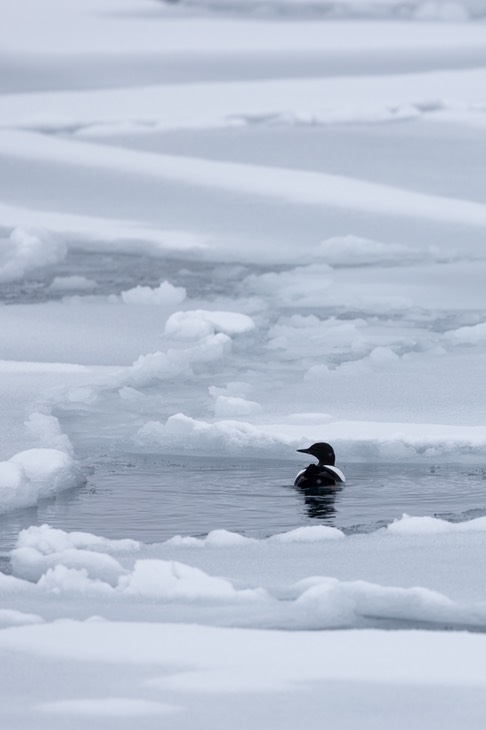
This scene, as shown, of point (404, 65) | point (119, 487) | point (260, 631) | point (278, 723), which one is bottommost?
point (278, 723)

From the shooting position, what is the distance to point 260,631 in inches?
159

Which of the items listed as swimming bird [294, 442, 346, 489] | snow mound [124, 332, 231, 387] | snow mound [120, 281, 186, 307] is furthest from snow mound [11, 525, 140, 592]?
snow mound [120, 281, 186, 307]

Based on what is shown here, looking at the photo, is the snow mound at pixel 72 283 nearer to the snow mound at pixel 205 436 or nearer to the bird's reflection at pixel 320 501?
the snow mound at pixel 205 436

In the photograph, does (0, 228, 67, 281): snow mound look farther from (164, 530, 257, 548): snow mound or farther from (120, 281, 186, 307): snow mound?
(164, 530, 257, 548): snow mound

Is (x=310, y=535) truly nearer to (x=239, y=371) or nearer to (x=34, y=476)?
(x=34, y=476)

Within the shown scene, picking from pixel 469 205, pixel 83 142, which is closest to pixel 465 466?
pixel 469 205

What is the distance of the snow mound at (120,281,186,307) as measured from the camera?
9469 millimetres

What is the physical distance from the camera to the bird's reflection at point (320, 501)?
223 inches

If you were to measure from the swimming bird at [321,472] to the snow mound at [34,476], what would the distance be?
3.11 feet

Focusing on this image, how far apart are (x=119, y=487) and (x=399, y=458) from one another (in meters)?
1.27

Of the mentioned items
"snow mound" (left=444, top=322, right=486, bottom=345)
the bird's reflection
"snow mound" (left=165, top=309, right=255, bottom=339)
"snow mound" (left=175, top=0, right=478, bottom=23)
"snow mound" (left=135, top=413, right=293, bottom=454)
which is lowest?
the bird's reflection

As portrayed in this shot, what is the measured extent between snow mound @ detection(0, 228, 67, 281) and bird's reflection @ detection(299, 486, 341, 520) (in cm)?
483

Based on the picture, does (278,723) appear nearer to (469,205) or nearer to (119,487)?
(119,487)

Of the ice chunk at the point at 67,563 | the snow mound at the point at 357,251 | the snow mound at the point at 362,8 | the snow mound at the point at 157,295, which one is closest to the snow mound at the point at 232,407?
the ice chunk at the point at 67,563
